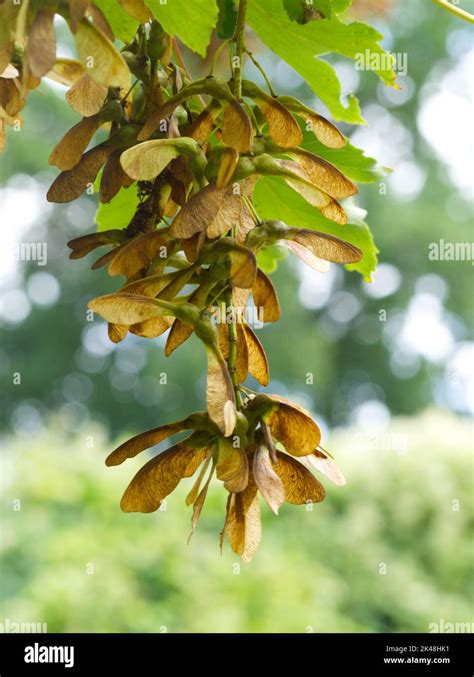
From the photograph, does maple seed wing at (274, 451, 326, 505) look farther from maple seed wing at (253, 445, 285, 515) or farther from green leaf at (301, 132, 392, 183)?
green leaf at (301, 132, 392, 183)

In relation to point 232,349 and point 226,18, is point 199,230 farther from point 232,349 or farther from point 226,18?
point 226,18

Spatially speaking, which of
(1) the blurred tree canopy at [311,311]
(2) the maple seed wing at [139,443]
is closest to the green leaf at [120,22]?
(2) the maple seed wing at [139,443]

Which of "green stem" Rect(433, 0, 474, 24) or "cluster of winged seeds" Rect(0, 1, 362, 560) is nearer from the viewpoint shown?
"cluster of winged seeds" Rect(0, 1, 362, 560)

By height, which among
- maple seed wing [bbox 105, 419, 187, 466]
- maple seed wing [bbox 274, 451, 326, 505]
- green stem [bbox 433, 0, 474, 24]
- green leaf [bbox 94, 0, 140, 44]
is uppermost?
green stem [bbox 433, 0, 474, 24]

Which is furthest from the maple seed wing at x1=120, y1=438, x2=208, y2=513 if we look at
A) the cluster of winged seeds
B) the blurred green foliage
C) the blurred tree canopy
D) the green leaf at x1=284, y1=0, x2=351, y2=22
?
the blurred tree canopy

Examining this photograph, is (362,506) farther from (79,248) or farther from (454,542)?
(79,248)

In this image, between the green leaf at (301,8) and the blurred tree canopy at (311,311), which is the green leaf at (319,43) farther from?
the blurred tree canopy at (311,311)

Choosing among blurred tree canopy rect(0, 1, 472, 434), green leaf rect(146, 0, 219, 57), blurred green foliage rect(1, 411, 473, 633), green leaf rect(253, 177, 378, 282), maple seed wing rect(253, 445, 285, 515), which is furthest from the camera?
blurred tree canopy rect(0, 1, 472, 434)
